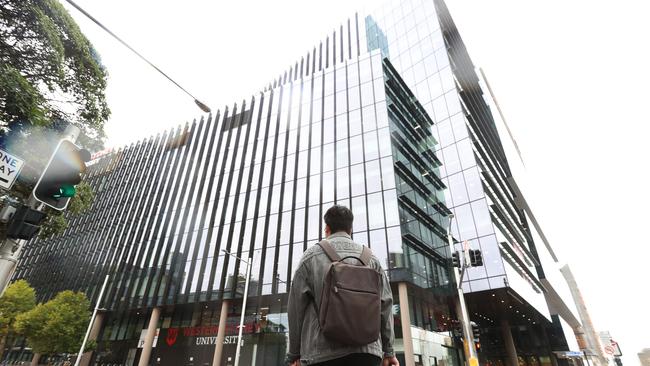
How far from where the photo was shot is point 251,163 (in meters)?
32.6

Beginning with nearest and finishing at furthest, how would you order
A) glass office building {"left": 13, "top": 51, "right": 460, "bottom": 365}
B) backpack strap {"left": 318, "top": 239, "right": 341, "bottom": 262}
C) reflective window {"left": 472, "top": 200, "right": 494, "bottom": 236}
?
1. backpack strap {"left": 318, "top": 239, "right": 341, "bottom": 262}
2. glass office building {"left": 13, "top": 51, "right": 460, "bottom": 365}
3. reflective window {"left": 472, "top": 200, "right": 494, "bottom": 236}

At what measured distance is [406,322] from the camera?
18953 millimetres

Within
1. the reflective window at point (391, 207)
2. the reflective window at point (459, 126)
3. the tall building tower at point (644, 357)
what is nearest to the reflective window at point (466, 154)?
the reflective window at point (459, 126)

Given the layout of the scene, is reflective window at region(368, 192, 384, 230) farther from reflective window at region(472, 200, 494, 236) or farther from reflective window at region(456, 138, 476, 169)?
reflective window at region(456, 138, 476, 169)

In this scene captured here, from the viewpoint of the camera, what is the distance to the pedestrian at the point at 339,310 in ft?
7.17

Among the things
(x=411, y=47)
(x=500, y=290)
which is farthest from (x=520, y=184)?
(x=500, y=290)

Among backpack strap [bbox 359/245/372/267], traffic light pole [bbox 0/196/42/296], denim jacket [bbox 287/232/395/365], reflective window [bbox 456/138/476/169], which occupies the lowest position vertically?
denim jacket [bbox 287/232/395/365]

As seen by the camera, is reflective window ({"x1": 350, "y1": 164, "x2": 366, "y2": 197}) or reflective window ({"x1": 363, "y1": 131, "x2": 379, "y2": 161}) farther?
reflective window ({"x1": 363, "y1": 131, "x2": 379, "y2": 161})

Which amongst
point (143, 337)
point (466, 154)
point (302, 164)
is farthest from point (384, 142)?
point (143, 337)

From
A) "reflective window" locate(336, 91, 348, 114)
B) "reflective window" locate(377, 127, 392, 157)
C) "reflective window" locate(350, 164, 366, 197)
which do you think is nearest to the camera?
"reflective window" locate(350, 164, 366, 197)

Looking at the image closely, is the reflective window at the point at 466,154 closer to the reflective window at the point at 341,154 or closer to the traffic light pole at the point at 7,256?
the reflective window at the point at 341,154

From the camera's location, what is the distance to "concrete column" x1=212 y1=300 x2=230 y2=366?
79.2 ft

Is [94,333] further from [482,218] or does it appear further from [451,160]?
[451,160]

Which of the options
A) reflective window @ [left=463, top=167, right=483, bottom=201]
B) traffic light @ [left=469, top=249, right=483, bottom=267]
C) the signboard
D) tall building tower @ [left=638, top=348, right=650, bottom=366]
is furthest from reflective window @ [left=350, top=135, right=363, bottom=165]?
tall building tower @ [left=638, top=348, right=650, bottom=366]
